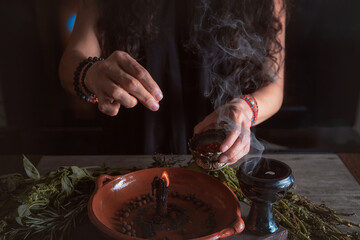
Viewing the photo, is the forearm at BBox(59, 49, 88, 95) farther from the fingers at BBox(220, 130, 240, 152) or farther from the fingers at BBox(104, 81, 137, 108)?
the fingers at BBox(220, 130, 240, 152)

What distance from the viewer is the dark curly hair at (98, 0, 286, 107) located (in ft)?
4.64

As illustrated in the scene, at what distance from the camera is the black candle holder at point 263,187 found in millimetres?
657

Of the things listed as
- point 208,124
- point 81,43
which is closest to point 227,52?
point 208,124

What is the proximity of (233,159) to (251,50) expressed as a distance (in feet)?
2.33

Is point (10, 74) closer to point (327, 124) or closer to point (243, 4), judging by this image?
point (243, 4)

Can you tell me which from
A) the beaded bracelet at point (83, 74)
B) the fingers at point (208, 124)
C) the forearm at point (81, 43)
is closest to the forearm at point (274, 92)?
the fingers at point (208, 124)

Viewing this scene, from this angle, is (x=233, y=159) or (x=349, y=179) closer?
(x=233, y=159)

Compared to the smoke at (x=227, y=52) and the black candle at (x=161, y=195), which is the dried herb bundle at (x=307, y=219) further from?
the smoke at (x=227, y=52)

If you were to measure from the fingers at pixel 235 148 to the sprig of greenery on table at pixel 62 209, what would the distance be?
0.07 m

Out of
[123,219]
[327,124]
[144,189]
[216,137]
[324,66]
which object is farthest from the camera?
[327,124]

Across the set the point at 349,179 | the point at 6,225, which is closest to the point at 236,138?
the point at 349,179

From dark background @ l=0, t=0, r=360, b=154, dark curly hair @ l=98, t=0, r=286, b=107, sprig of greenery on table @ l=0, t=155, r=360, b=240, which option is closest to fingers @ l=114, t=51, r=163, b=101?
sprig of greenery on table @ l=0, t=155, r=360, b=240

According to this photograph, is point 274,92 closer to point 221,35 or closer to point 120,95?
point 221,35

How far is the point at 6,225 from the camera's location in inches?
27.6
